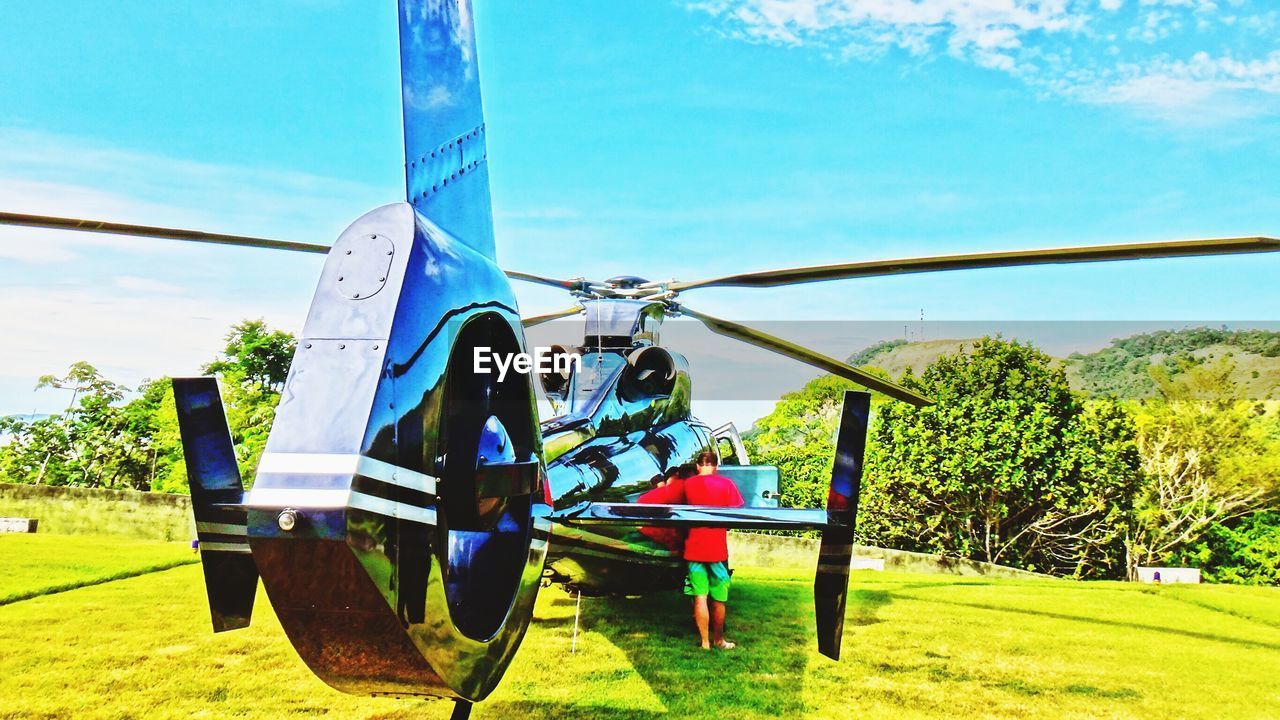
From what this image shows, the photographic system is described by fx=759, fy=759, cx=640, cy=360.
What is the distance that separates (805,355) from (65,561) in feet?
34.8

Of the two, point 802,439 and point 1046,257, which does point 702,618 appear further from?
point 802,439

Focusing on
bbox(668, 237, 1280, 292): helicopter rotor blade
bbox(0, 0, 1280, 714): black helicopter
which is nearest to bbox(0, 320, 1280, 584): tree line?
bbox(668, 237, 1280, 292): helicopter rotor blade

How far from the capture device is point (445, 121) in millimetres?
3701

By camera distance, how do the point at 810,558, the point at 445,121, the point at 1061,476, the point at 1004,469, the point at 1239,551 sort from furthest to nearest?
1. the point at 1239,551
2. the point at 1004,469
3. the point at 1061,476
4. the point at 810,558
5. the point at 445,121

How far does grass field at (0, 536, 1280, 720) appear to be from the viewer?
591cm

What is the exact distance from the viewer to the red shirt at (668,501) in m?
7.46

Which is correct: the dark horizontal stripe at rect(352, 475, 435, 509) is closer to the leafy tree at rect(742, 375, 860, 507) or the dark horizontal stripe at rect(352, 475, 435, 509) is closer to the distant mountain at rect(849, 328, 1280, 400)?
the leafy tree at rect(742, 375, 860, 507)

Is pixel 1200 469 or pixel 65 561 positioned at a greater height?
pixel 1200 469

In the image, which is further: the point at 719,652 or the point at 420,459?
the point at 719,652

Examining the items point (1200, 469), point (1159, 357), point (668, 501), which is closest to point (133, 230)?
point (668, 501)

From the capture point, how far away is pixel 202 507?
3461 millimetres

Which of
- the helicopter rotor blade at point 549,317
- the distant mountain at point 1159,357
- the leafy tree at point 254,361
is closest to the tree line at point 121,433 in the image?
the leafy tree at point 254,361

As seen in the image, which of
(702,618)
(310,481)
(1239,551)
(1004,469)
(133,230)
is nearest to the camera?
(310,481)

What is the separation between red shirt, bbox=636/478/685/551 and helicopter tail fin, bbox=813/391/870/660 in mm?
2638
